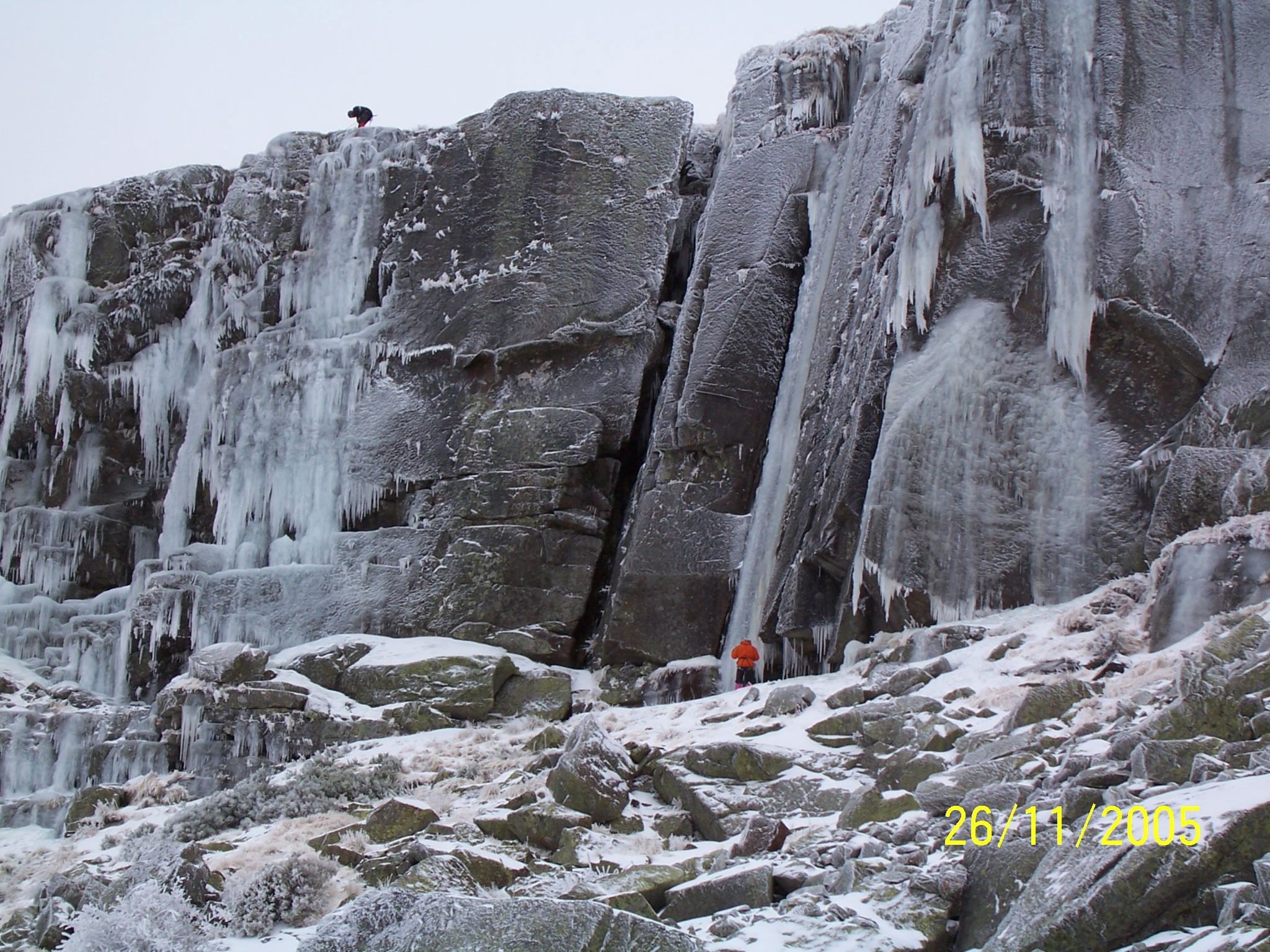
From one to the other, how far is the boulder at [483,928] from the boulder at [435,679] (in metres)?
10.7

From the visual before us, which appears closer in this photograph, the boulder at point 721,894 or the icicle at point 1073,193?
the boulder at point 721,894

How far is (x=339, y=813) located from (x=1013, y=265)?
10300 mm

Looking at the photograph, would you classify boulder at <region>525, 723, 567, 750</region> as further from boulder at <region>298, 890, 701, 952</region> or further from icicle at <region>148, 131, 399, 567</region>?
icicle at <region>148, 131, 399, 567</region>

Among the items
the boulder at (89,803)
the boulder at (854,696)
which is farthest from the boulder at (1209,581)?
the boulder at (89,803)

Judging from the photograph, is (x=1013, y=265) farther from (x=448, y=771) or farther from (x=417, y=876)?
(x=417, y=876)

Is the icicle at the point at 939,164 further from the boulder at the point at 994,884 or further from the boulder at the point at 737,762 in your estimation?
the boulder at the point at 994,884

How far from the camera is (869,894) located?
23.3ft

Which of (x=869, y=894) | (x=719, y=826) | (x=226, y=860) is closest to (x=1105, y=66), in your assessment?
(x=719, y=826)

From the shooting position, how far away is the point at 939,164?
15945 mm

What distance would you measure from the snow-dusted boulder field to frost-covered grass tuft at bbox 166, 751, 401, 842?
89mm

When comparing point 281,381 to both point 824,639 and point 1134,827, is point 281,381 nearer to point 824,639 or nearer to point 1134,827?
point 824,639

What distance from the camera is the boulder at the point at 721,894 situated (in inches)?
300

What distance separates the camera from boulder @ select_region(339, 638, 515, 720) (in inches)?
714

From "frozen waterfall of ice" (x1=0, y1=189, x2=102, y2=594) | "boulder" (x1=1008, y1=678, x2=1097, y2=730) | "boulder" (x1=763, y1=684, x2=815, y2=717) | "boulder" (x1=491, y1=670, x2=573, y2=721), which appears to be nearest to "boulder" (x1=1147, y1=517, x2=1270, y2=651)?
"boulder" (x1=1008, y1=678, x2=1097, y2=730)
